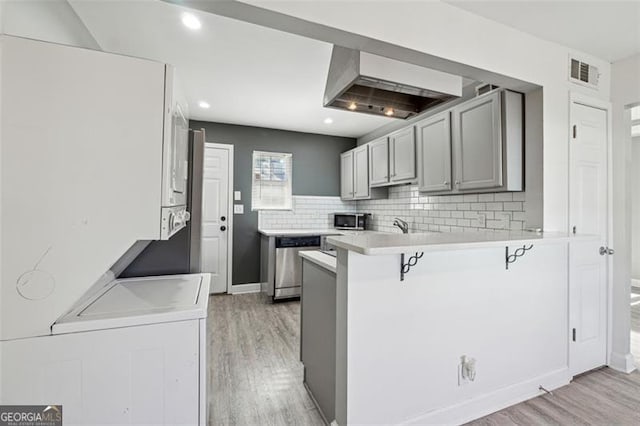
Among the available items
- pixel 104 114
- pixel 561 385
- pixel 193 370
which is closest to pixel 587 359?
pixel 561 385

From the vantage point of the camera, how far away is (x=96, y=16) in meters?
1.88

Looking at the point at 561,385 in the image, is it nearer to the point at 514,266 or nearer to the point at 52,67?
the point at 514,266

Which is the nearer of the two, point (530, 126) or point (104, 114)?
point (104, 114)

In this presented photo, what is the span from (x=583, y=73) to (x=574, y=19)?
0.64m

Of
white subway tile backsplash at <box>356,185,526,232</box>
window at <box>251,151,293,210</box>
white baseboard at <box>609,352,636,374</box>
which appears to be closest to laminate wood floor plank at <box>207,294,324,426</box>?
window at <box>251,151,293,210</box>

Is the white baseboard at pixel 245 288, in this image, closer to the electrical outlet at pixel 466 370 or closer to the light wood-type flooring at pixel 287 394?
the light wood-type flooring at pixel 287 394

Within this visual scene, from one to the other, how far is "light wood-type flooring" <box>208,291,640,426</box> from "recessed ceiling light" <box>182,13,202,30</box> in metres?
2.30

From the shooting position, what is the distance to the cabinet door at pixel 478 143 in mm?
2182

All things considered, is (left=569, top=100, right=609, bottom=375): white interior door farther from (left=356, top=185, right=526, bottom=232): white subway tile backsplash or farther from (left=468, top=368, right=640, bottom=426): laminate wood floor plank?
(left=356, top=185, right=526, bottom=232): white subway tile backsplash

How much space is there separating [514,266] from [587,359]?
119cm

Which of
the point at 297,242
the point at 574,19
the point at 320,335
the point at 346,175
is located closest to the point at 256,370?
the point at 320,335

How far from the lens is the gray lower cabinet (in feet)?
5.28

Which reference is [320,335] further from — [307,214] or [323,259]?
[307,214]

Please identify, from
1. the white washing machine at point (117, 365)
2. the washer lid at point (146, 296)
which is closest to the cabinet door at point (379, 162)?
the washer lid at point (146, 296)
